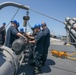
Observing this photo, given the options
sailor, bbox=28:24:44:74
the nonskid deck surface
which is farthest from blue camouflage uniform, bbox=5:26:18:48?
the nonskid deck surface

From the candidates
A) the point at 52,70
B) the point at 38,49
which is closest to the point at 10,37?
the point at 38,49

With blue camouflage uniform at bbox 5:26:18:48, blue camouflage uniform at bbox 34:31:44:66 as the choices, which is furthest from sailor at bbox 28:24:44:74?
blue camouflage uniform at bbox 5:26:18:48

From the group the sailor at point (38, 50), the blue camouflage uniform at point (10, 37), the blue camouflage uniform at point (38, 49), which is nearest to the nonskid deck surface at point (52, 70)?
the sailor at point (38, 50)

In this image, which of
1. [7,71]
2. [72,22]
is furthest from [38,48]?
[72,22]

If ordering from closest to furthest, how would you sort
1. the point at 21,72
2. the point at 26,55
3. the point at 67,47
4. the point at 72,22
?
the point at 21,72
the point at 26,55
the point at 67,47
the point at 72,22

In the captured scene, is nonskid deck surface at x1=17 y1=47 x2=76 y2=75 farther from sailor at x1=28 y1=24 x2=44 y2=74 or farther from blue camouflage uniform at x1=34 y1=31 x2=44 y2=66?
blue camouflage uniform at x1=34 y1=31 x2=44 y2=66

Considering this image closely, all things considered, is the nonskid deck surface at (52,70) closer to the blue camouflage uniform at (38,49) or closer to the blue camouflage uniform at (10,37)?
the blue camouflage uniform at (38,49)

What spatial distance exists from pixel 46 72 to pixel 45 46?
0.98 meters

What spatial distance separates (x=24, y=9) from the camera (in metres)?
7.34

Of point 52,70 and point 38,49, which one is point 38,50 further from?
point 52,70

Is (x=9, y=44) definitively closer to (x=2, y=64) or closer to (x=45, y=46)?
(x=45, y=46)

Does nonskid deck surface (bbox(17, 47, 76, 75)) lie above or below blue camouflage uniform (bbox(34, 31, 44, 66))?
below

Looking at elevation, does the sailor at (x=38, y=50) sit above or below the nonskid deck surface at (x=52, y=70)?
above

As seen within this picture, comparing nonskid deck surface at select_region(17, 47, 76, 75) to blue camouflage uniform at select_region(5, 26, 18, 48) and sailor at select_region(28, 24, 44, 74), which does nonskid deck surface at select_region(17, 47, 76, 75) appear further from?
blue camouflage uniform at select_region(5, 26, 18, 48)
